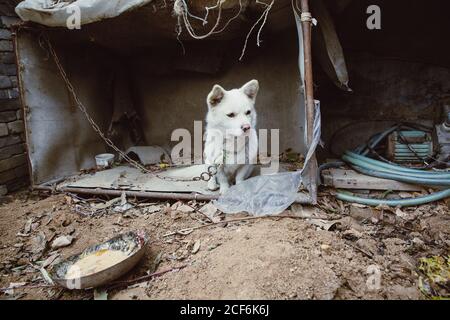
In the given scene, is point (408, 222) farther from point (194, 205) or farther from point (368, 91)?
point (368, 91)

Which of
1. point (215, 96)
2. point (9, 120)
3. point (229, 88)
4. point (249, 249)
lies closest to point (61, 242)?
point (249, 249)

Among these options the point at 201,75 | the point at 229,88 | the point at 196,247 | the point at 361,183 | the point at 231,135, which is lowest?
the point at 196,247

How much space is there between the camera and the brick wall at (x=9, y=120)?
4.41 metres

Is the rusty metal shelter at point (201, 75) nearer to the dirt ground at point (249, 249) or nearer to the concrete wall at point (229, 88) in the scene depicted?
the concrete wall at point (229, 88)

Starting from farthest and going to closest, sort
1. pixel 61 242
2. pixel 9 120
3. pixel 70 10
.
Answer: pixel 9 120 → pixel 70 10 → pixel 61 242

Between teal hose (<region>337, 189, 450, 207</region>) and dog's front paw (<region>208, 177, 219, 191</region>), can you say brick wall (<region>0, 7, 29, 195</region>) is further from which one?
teal hose (<region>337, 189, 450, 207</region>)

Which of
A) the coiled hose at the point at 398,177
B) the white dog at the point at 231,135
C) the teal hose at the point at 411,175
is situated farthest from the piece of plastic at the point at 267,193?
the teal hose at the point at 411,175

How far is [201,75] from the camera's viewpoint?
19.0 ft

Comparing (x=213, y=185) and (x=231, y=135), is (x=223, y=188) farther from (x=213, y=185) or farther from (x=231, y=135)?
(x=231, y=135)

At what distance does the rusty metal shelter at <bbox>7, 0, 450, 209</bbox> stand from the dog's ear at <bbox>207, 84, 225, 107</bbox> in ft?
3.72

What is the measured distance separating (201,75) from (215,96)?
8.61 ft

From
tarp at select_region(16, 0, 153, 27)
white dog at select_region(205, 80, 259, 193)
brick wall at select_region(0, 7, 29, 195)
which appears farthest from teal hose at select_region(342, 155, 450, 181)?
brick wall at select_region(0, 7, 29, 195)

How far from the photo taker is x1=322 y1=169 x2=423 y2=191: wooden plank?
11.9ft

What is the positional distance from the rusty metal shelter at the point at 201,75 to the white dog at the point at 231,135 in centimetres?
43
